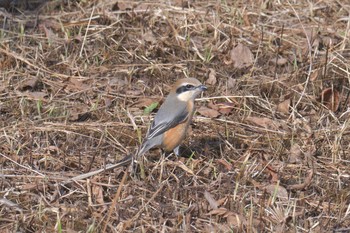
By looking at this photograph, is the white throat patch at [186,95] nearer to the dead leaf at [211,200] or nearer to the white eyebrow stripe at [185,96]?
the white eyebrow stripe at [185,96]

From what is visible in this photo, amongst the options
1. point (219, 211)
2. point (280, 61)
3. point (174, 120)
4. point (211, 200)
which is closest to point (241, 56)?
point (280, 61)

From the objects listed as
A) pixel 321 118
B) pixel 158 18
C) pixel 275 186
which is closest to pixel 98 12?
pixel 158 18

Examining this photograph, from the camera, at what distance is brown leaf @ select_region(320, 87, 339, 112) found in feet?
29.0

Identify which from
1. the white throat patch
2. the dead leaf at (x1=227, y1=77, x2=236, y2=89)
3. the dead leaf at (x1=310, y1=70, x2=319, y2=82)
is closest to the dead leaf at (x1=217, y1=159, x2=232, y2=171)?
the white throat patch

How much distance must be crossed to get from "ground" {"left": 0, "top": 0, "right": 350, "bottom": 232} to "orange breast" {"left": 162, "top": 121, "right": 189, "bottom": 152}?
123 mm

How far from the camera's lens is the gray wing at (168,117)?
774 centimetres

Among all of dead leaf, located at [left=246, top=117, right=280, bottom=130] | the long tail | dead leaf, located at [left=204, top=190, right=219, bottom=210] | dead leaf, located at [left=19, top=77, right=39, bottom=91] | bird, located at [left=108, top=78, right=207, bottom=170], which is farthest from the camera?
dead leaf, located at [left=19, top=77, right=39, bottom=91]

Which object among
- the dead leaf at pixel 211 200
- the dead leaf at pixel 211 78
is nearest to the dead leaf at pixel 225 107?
the dead leaf at pixel 211 78

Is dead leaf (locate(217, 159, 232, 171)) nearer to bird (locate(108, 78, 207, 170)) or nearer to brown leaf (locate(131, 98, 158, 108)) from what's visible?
bird (locate(108, 78, 207, 170))

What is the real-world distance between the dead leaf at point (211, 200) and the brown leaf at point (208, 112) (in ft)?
5.03

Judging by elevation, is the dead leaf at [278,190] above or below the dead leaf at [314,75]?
above

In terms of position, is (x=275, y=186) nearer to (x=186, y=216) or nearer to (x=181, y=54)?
(x=186, y=216)

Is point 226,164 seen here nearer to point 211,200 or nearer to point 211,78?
point 211,200

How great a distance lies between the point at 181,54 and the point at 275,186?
280 centimetres
